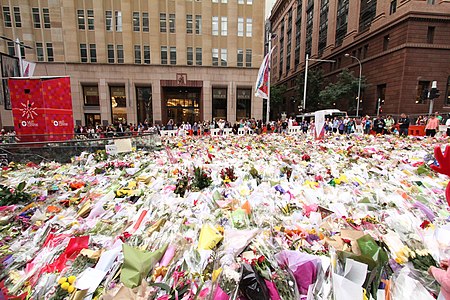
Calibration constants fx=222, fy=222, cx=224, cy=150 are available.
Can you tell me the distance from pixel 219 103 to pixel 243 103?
3.13 meters

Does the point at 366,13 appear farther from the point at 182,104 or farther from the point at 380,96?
the point at 182,104

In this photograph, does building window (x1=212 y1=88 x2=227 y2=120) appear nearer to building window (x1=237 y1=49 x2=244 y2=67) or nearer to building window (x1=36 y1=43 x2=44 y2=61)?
building window (x1=237 y1=49 x2=244 y2=67)

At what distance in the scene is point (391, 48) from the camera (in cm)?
2483

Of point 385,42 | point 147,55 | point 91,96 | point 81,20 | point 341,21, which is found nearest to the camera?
point 81,20

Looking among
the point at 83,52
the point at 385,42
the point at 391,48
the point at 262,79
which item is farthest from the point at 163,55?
the point at 385,42

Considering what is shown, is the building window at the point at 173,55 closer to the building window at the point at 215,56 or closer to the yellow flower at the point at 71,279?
the building window at the point at 215,56

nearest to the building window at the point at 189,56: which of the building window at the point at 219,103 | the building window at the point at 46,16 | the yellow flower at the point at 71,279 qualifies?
the building window at the point at 219,103

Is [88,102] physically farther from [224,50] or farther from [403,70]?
[403,70]

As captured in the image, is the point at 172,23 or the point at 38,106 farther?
the point at 172,23

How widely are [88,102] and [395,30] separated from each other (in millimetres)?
36048

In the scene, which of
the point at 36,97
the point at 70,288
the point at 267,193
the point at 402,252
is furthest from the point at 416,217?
the point at 36,97

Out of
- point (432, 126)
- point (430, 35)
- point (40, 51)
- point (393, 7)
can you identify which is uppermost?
point (393, 7)

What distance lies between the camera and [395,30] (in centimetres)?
2427

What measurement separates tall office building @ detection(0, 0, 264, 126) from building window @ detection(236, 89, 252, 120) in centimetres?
76
